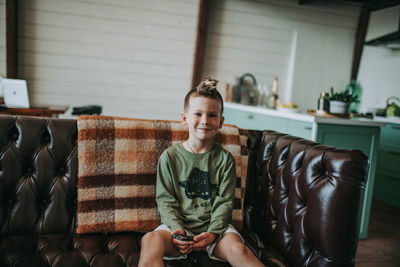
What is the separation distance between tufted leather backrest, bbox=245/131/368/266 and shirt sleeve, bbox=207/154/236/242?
0.71 ft

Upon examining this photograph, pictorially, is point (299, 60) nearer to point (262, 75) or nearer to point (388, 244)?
point (262, 75)

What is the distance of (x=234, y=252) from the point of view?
1.17 meters

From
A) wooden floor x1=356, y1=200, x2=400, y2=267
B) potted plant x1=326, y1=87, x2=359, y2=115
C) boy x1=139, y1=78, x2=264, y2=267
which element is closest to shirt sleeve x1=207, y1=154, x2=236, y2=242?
boy x1=139, y1=78, x2=264, y2=267

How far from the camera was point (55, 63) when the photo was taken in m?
3.81

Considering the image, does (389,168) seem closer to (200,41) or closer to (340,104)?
(340,104)

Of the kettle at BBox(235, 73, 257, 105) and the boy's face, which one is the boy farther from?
the kettle at BBox(235, 73, 257, 105)

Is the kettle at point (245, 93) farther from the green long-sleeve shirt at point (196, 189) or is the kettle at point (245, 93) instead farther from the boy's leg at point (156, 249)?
the boy's leg at point (156, 249)

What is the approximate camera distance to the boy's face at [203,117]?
4.50 feet

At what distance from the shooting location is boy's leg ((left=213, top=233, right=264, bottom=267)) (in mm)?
1141

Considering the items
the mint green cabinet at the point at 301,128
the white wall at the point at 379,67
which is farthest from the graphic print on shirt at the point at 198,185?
the white wall at the point at 379,67

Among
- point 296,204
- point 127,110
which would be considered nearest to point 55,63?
point 127,110

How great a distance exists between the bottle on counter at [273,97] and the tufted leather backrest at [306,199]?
8.51 ft

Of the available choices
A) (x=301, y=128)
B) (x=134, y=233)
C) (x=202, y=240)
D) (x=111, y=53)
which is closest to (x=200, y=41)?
(x=111, y=53)

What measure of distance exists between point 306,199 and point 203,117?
1.81ft
